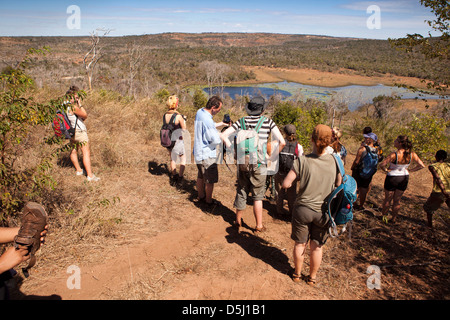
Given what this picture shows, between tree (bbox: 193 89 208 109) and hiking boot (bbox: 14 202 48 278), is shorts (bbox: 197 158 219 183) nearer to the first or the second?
hiking boot (bbox: 14 202 48 278)

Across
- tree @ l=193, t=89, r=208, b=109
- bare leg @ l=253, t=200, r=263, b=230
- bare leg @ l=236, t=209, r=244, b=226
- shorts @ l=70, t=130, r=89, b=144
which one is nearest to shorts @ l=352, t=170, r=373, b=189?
bare leg @ l=253, t=200, r=263, b=230

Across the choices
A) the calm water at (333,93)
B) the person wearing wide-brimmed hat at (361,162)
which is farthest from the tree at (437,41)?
the calm water at (333,93)

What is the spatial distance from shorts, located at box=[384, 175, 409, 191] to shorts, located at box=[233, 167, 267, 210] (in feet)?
7.98

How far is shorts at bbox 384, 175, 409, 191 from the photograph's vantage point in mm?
4572

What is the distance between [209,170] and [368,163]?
282 centimetres

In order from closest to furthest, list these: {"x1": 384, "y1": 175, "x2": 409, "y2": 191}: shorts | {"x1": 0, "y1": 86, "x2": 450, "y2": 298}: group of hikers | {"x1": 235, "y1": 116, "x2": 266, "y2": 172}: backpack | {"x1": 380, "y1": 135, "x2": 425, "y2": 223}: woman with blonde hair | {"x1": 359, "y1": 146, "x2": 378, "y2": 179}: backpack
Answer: {"x1": 0, "y1": 86, "x2": 450, "y2": 298}: group of hikers → {"x1": 235, "y1": 116, "x2": 266, "y2": 172}: backpack → {"x1": 380, "y1": 135, "x2": 425, "y2": 223}: woman with blonde hair → {"x1": 384, "y1": 175, "x2": 409, "y2": 191}: shorts → {"x1": 359, "y1": 146, "x2": 378, "y2": 179}: backpack

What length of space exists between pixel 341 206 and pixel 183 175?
3835 mm

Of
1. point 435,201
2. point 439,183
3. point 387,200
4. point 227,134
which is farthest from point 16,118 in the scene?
point 435,201

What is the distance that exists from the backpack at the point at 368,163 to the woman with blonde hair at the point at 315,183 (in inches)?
96.8

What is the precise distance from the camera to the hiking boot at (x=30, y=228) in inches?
76.9
